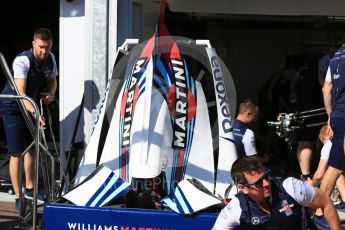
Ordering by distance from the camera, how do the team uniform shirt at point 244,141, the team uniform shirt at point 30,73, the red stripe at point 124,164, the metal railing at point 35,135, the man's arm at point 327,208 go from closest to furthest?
the man's arm at point 327,208 < the metal railing at point 35,135 < the red stripe at point 124,164 < the team uniform shirt at point 244,141 < the team uniform shirt at point 30,73

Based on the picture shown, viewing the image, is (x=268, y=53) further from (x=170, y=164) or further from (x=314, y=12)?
(x=170, y=164)

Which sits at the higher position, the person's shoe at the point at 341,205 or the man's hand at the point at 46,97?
the man's hand at the point at 46,97

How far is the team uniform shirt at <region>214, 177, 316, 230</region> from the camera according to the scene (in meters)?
3.86

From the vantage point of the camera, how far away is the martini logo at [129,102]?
5.43 metres

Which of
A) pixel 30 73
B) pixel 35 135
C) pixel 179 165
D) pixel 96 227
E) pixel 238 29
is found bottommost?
pixel 96 227

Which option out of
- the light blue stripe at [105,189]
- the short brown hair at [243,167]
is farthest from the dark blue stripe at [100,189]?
the short brown hair at [243,167]

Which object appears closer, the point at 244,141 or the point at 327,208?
the point at 327,208

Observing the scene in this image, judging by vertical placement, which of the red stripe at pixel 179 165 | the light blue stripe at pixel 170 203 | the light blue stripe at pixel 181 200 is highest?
the red stripe at pixel 179 165

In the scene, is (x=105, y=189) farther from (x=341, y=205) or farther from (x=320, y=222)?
(x=341, y=205)

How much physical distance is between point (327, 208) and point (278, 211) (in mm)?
269

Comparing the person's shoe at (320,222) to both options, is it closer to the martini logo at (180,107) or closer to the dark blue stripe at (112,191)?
the martini logo at (180,107)

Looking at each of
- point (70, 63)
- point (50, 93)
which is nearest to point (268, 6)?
point (70, 63)

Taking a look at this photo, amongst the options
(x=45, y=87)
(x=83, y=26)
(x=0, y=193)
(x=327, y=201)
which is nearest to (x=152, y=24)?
(x=83, y=26)

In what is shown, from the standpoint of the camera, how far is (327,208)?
12.7 feet
